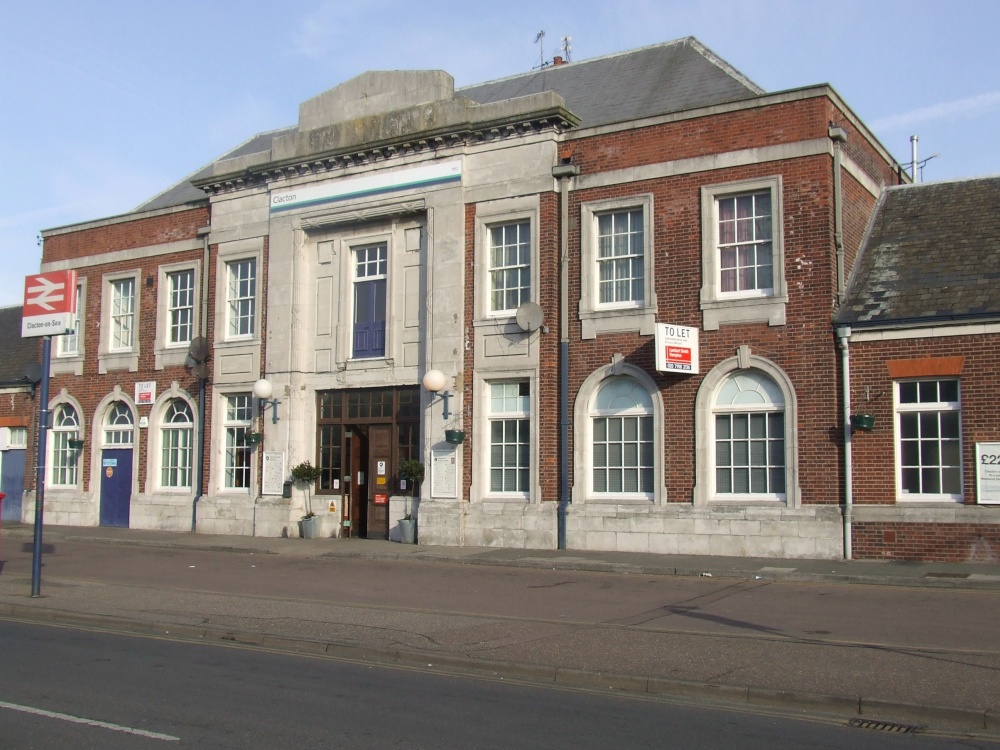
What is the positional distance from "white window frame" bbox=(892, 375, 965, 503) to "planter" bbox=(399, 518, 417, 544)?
9389 mm

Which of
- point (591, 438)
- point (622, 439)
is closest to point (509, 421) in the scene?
point (591, 438)

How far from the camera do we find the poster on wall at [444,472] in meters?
21.2

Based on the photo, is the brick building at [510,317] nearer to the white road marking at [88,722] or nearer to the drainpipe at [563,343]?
the drainpipe at [563,343]

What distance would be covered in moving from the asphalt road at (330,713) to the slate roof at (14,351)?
71.7 feet

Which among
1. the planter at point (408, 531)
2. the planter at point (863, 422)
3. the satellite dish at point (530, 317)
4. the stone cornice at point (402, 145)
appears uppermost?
the stone cornice at point (402, 145)

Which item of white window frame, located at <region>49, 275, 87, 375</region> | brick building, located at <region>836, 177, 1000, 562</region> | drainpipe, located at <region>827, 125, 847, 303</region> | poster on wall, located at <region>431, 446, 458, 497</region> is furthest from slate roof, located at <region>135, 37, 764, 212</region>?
poster on wall, located at <region>431, 446, 458, 497</region>

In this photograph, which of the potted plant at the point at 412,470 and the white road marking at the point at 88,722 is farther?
the potted plant at the point at 412,470

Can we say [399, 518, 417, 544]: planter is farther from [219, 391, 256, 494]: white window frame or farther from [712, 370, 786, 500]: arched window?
[712, 370, 786, 500]: arched window

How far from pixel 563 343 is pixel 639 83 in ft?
21.8

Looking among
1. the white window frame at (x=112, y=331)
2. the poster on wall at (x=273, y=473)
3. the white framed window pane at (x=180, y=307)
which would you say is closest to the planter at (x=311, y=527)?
the poster on wall at (x=273, y=473)

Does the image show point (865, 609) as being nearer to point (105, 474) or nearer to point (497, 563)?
point (497, 563)

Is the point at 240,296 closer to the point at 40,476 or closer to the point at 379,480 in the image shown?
the point at 379,480

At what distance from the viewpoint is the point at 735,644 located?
10.2 metres

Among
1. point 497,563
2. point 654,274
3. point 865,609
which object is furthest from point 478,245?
point 865,609
